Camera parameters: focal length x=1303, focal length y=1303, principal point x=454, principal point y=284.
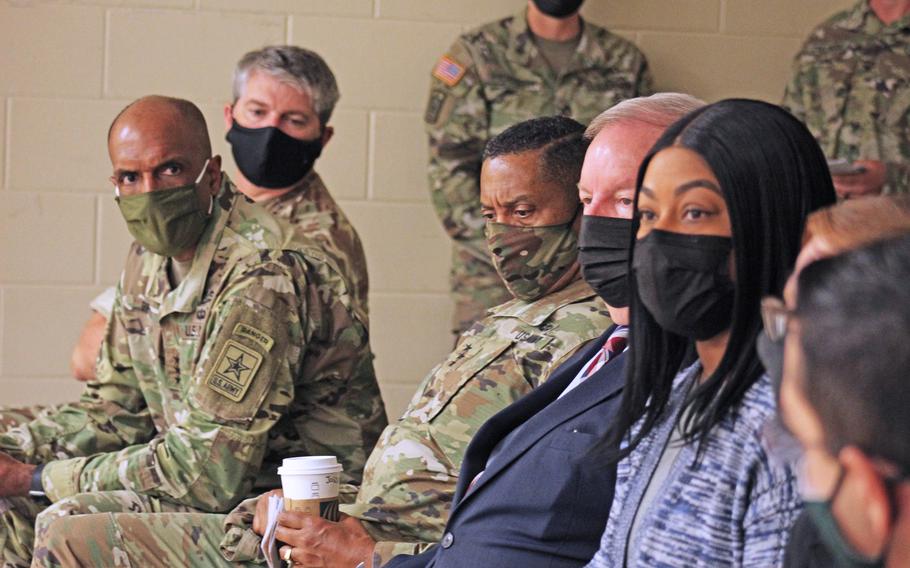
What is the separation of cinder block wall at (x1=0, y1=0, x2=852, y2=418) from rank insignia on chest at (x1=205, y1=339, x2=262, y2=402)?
1979 mm

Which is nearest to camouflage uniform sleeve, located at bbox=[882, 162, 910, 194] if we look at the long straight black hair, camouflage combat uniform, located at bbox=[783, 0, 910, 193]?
camouflage combat uniform, located at bbox=[783, 0, 910, 193]

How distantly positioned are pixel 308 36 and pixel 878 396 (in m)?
3.69

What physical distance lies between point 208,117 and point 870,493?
3677 mm

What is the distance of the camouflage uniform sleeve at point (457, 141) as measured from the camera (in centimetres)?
410

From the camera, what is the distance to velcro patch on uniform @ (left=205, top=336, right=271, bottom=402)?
2.35m

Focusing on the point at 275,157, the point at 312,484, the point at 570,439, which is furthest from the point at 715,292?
the point at 275,157

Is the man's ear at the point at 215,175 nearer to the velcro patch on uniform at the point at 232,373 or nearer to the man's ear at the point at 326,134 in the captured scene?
the velcro patch on uniform at the point at 232,373

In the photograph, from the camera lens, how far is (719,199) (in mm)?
1330

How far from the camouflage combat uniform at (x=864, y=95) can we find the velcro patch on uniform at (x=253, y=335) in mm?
2148

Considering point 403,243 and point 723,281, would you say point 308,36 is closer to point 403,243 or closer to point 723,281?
point 403,243

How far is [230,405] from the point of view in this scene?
2.35 meters

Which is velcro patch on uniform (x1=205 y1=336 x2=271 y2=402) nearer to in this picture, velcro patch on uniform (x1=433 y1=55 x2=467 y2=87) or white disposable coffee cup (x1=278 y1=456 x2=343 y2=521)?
white disposable coffee cup (x1=278 y1=456 x2=343 y2=521)

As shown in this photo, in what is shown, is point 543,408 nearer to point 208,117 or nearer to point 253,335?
point 253,335

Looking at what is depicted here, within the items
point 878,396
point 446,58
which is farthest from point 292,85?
point 878,396
